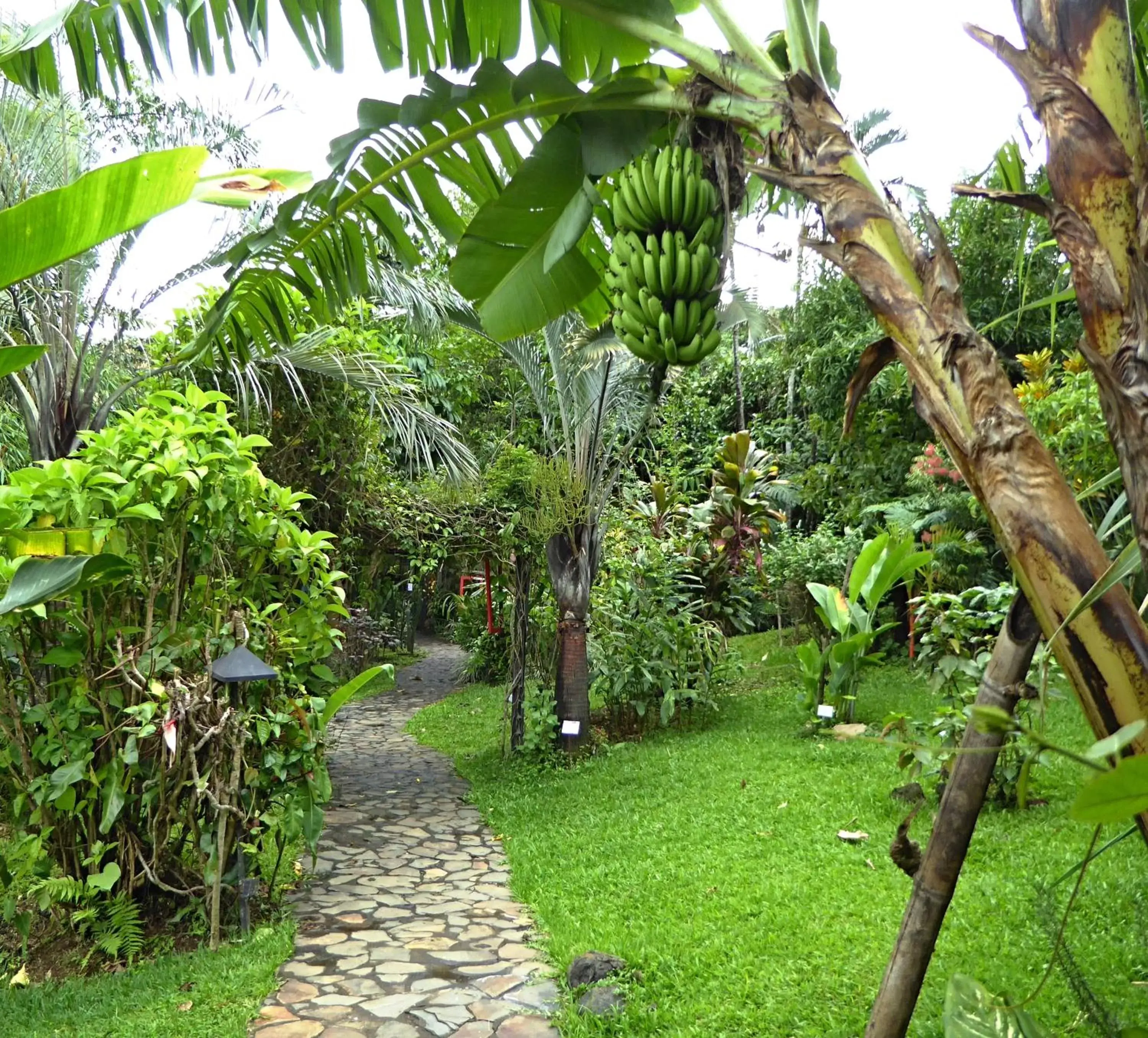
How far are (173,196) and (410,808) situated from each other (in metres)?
5.47

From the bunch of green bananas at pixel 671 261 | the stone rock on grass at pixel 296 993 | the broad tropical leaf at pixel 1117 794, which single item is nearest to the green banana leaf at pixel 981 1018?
the broad tropical leaf at pixel 1117 794

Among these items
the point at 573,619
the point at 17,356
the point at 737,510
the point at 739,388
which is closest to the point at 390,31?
the point at 17,356

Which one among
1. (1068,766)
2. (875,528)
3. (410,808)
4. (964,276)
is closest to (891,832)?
(1068,766)

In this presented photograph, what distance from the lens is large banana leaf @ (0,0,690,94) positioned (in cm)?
237

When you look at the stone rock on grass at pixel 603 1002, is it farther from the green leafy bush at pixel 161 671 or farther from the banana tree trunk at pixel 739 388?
the banana tree trunk at pixel 739 388

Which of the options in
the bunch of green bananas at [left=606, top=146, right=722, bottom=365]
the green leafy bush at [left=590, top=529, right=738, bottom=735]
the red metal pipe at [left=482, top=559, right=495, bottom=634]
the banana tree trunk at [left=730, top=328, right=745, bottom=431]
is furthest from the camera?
the banana tree trunk at [left=730, top=328, right=745, bottom=431]

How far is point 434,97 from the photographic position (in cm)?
226

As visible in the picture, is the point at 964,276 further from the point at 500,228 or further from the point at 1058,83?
the point at 1058,83

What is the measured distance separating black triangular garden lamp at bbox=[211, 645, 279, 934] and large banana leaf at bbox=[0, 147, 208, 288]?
217cm

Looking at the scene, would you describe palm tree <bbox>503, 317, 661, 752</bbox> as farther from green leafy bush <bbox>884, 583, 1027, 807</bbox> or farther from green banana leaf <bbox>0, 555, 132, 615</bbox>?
green banana leaf <bbox>0, 555, 132, 615</bbox>

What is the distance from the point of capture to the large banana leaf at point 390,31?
2369 millimetres

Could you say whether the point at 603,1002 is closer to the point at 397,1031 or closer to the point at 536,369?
the point at 397,1031

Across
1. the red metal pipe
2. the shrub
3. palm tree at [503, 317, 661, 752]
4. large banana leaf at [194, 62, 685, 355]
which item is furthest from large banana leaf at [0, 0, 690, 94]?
the shrub

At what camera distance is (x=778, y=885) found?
4195 millimetres
